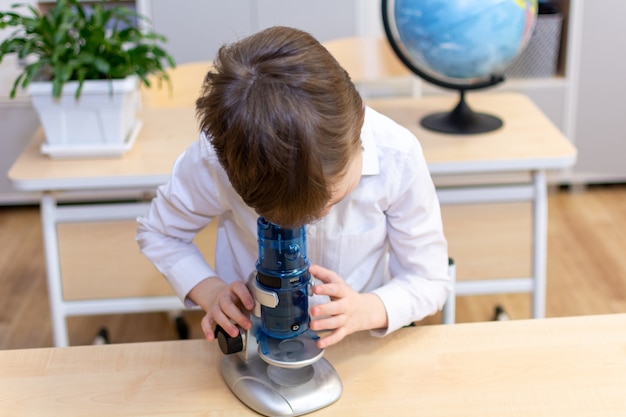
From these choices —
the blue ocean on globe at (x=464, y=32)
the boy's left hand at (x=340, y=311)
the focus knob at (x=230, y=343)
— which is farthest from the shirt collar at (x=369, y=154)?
the blue ocean on globe at (x=464, y=32)

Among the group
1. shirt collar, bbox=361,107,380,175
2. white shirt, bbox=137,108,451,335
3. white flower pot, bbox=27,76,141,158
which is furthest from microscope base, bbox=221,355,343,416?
white flower pot, bbox=27,76,141,158

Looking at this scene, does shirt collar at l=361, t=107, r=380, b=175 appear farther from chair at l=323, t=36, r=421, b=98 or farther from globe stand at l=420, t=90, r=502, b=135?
chair at l=323, t=36, r=421, b=98

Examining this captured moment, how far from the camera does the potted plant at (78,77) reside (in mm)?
1613

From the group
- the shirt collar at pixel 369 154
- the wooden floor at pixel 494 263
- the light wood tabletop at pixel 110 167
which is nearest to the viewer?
the shirt collar at pixel 369 154

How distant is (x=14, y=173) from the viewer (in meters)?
1.60

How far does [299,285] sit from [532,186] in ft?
3.37

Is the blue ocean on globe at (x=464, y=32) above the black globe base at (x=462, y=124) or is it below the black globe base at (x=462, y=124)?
above

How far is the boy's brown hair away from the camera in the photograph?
73 cm

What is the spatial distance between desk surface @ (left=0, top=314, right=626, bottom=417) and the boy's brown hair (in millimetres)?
230

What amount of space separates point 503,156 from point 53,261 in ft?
3.08

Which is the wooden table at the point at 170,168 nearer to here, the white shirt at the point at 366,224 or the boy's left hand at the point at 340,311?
the white shirt at the point at 366,224

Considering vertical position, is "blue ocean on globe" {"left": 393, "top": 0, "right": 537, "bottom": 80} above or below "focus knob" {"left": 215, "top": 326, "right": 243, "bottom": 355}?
above

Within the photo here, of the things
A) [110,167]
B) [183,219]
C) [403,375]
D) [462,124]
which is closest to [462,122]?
[462,124]

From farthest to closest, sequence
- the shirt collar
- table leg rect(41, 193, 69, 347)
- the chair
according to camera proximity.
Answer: the chair → table leg rect(41, 193, 69, 347) → the shirt collar
